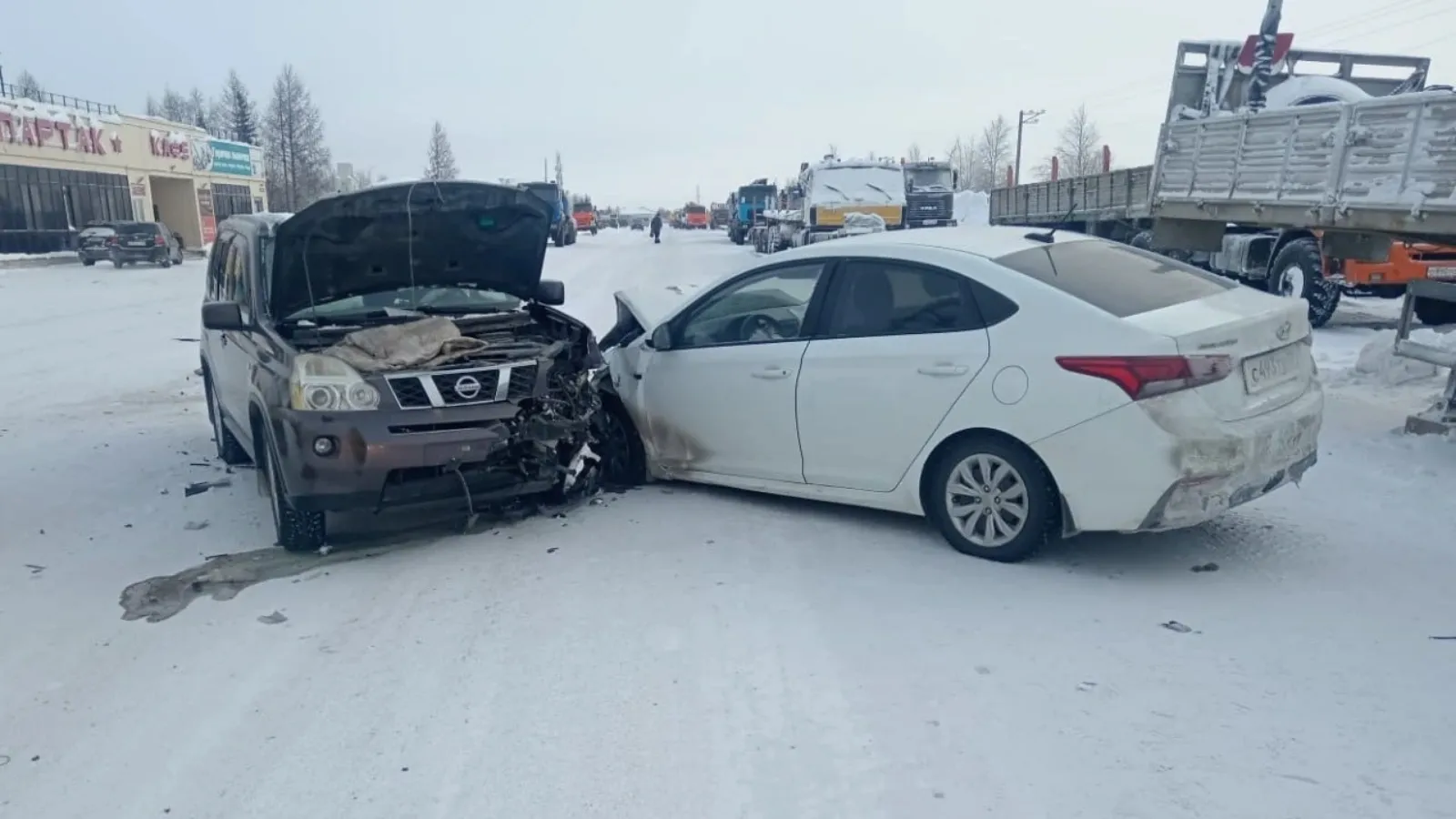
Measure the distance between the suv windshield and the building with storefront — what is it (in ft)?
102

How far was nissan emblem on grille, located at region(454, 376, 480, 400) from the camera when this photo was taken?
5.46m

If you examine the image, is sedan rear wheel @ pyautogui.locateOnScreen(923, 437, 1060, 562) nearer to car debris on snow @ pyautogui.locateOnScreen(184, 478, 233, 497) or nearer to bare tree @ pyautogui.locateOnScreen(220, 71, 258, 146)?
car debris on snow @ pyautogui.locateOnScreen(184, 478, 233, 497)

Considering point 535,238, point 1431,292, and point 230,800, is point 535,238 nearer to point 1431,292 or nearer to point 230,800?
point 230,800

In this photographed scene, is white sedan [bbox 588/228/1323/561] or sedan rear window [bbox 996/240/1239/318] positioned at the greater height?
sedan rear window [bbox 996/240/1239/318]

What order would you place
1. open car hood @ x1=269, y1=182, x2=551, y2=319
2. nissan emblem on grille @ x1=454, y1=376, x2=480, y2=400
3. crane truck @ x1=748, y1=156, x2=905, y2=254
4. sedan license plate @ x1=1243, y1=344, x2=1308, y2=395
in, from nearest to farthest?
sedan license plate @ x1=1243, y1=344, x2=1308, y2=395 → nissan emblem on grille @ x1=454, y1=376, x2=480, y2=400 → open car hood @ x1=269, y1=182, x2=551, y2=319 → crane truck @ x1=748, y1=156, x2=905, y2=254

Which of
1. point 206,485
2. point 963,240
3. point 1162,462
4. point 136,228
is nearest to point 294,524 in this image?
point 206,485

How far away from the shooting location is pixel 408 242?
246 inches

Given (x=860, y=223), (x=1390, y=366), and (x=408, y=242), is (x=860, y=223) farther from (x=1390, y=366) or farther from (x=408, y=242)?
(x=408, y=242)

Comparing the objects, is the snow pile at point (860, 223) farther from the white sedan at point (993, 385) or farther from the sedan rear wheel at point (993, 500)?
the sedan rear wheel at point (993, 500)

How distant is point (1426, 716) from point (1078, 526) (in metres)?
1.57

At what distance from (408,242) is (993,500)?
3.69 metres

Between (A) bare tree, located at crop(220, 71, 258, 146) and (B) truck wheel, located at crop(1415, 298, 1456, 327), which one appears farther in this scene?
(A) bare tree, located at crop(220, 71, 258, 146)

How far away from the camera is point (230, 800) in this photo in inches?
124

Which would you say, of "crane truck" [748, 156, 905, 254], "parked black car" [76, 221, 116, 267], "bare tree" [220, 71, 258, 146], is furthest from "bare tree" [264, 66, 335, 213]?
"crane truck" [748, 156, 905, 254]
